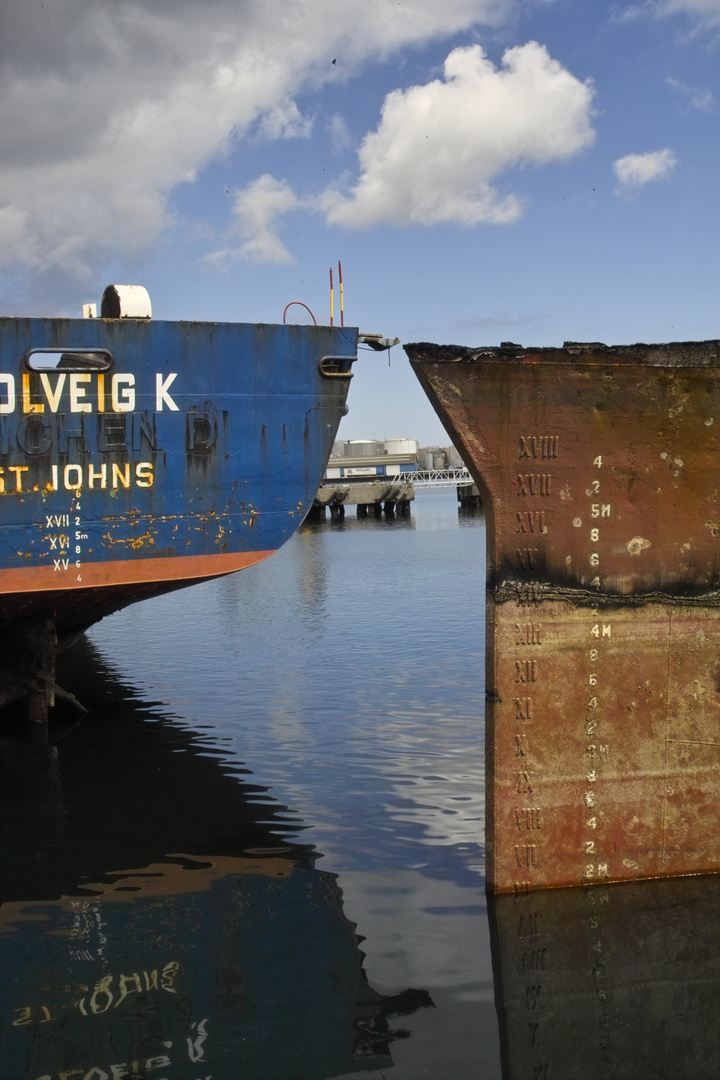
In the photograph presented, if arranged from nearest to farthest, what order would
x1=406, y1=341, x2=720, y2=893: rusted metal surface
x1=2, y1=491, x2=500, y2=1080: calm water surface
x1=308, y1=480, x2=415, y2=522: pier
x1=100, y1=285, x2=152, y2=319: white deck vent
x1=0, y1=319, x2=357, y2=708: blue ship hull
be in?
x1=2, y1=491, x2=500, y2=1080: calm water surface → x1=406, y1=341, x2=720, y2=893: rusted metal surface → x1=0, y1=319, x2=357, y2=708: blue ship hull → x1=100, y1=285, x2=152, y2=319: white deck vent → x1=308, y1=480, x2=415, y2=522: pier

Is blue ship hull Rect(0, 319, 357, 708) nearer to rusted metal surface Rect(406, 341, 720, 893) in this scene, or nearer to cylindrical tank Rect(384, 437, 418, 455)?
rusted metal surface Rect(406, 341, 720, 893)

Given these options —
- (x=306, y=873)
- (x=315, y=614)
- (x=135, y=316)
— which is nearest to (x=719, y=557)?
(x=306, y=873)

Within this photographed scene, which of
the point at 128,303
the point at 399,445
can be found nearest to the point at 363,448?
the point at 399,445

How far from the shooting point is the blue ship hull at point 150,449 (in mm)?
10344

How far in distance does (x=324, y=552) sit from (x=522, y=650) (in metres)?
35.2

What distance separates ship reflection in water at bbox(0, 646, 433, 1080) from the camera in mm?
4895

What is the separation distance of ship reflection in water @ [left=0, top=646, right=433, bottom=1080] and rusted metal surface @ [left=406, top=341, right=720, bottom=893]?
4.83ft

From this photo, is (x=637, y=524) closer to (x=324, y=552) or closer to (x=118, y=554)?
(x=118, y=554)

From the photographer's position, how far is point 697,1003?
17.2ft

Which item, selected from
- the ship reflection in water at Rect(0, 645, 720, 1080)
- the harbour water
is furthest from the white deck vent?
the ship reflection in water at Rect(0, 645, 720, 1080)

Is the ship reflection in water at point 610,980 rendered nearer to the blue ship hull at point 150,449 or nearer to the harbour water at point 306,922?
the harbour water at point 306,922

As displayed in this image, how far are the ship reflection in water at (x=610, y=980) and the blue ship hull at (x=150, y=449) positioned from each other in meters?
6.12

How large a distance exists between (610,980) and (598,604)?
7.23ft

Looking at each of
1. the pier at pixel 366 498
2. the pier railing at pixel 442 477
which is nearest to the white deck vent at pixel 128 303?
the pier at pixel 366 498
